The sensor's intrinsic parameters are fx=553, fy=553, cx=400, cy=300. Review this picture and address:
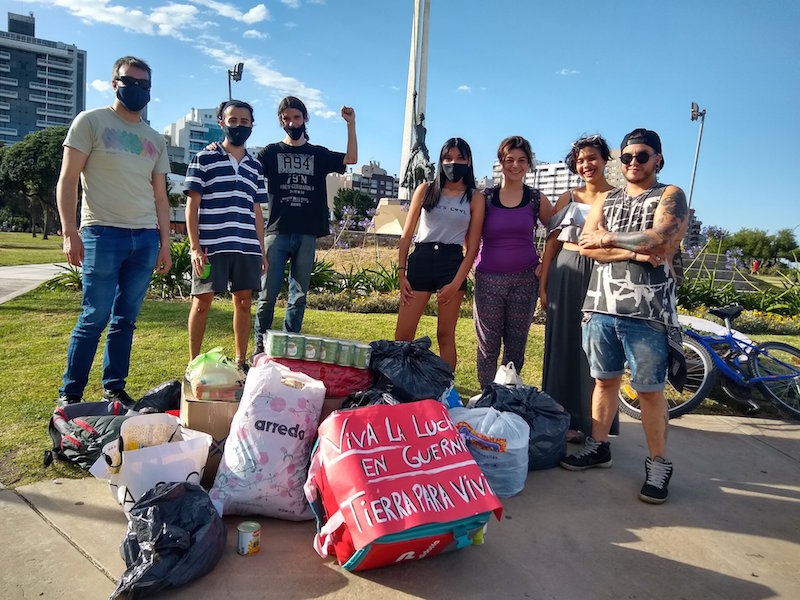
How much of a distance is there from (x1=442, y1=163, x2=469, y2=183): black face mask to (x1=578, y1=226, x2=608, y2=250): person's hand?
3.17 feet

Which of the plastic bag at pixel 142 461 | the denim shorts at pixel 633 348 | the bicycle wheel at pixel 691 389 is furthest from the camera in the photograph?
the bicycle wheel at pixel 691 389

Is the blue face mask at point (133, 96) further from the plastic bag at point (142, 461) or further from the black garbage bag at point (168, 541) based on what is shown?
the black garbage bag at point (168, 541)

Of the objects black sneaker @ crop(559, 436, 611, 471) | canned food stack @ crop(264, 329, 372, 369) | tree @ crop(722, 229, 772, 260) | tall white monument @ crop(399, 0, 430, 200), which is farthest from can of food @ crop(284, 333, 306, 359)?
tree @ crop(722, 229, 772, 260)

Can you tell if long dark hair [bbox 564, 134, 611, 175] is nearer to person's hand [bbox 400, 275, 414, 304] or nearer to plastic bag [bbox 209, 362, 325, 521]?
person's hand [bbox 400, 275, 414, 304]

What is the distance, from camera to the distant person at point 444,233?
3.68m

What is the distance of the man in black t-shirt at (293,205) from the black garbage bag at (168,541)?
6.84 feet

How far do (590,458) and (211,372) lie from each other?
2.18m

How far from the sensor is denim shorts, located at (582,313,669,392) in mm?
2773

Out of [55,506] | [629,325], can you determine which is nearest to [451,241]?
[629,325]

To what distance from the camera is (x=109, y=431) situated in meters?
2.72

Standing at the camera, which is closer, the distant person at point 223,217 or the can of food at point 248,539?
the can of food at point 248,539

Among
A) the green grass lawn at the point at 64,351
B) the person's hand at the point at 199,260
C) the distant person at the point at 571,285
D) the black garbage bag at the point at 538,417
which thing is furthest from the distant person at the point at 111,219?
the distant person at the point at 571,285

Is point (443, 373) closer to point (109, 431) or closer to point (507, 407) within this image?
point (507, 407)

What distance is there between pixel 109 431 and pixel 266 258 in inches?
71.2
